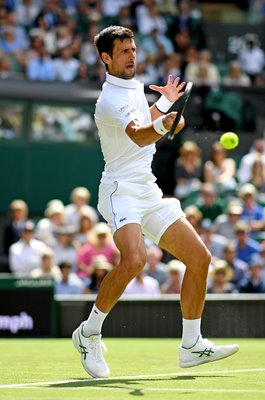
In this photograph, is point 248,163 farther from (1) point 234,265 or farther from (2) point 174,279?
(2) point 174,279

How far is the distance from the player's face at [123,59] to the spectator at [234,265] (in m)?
7.25

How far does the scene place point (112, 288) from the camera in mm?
7984

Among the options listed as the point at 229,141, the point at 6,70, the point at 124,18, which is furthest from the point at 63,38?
the point at 229,141

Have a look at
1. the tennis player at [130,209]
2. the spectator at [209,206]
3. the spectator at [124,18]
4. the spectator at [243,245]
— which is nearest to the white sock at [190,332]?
the tennis player at [130,209]

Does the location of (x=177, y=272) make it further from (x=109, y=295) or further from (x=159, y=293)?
(x=109, y=295)

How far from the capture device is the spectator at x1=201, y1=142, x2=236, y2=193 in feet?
58.0

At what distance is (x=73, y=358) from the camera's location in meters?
9.91

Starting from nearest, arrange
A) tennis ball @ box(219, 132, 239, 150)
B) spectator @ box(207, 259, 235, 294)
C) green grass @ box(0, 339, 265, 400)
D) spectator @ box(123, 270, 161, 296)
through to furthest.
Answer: green grass @ box(0, 339, 265, 400) → tennis ball @ box(219, 132, 239, 150) → spectator @ box(207, 259, 235, 294) → spectator @ box(123, 270, 161, 296)

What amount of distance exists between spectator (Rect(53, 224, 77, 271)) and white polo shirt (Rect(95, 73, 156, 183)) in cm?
784

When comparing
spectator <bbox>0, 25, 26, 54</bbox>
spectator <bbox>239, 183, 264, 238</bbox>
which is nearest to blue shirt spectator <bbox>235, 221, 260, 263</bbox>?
Answer: spectator <bbox>239, 183, 264, 238</bbox>

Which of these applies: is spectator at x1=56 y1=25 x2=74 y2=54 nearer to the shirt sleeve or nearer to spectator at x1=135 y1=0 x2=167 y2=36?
spectator at x1=135 y1=0 x2=167 y2=36

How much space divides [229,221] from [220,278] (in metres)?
2.08

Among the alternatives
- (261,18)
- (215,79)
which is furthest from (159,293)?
(261,18)

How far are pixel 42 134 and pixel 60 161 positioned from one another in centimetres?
53
